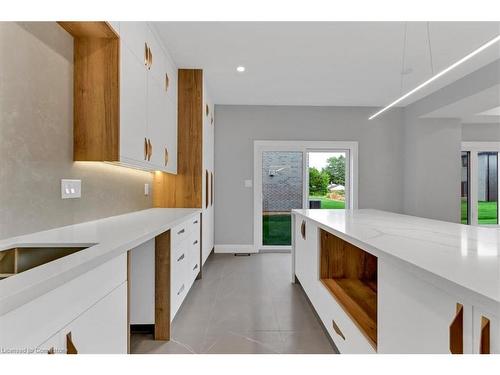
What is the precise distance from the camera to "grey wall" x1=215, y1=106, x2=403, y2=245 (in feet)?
17.2

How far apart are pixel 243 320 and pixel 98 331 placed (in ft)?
5.15

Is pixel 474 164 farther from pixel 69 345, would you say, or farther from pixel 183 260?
pixel 69 345

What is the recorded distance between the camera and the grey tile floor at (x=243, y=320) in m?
2.05

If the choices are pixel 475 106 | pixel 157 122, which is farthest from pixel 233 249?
pixel 475 106

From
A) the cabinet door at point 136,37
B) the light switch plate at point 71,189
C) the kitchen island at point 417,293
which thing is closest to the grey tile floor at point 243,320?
the kitchen island at point 417,293

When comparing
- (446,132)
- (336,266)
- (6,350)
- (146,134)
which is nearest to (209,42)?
(146,134)

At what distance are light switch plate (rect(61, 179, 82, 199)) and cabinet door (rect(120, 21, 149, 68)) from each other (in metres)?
0.96

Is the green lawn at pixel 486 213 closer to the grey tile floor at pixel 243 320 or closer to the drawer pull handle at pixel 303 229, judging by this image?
the grey tile floor at pixel 243 320

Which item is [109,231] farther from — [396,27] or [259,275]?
[396,27]

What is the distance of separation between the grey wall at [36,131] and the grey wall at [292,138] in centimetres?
324

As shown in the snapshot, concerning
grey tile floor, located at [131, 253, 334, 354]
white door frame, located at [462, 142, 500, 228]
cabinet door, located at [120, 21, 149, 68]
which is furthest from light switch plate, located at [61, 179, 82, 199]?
A: white door frame, located at [462, 142, 500, 228]

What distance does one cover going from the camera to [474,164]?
18.9 ft

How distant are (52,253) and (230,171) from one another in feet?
13.1

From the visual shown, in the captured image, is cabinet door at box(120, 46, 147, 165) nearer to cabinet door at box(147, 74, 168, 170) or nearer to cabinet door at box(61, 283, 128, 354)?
cabinet door at box(147, 74, 168, 170)
